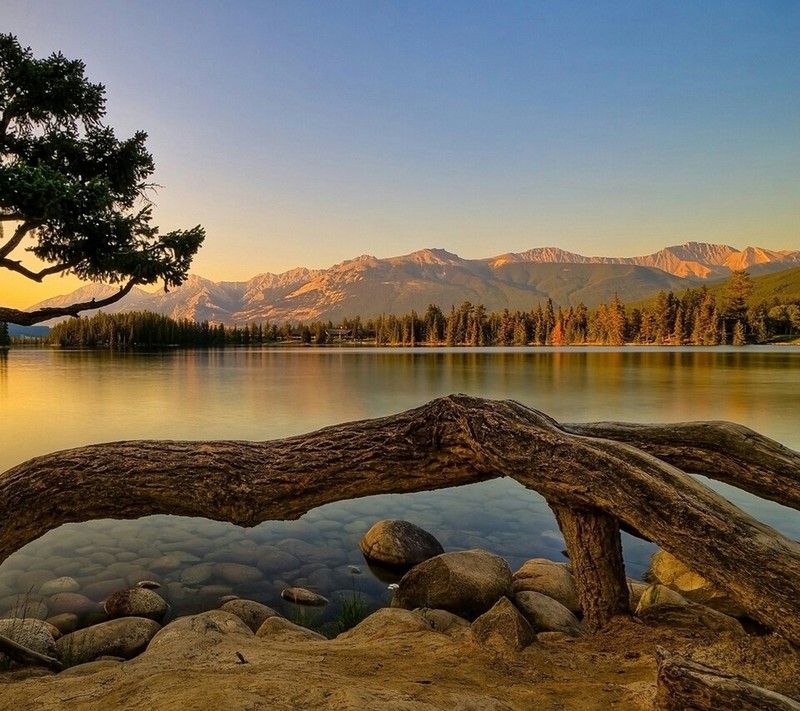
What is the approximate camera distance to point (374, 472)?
5012 millimetres

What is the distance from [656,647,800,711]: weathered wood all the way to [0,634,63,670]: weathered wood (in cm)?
540

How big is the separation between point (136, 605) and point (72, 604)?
1140 mm

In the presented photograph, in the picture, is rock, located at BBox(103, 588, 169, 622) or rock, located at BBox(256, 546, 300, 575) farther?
rock, located at BBox(256, 546, 300, 575)

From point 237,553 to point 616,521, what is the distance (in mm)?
6844

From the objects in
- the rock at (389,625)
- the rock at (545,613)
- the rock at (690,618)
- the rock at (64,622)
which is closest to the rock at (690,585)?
the rock at (545,613)

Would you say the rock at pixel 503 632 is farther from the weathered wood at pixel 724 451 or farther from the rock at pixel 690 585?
the rock at pixel 690 585

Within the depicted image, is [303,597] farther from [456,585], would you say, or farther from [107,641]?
[107,641]

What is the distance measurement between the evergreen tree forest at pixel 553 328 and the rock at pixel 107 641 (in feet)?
464

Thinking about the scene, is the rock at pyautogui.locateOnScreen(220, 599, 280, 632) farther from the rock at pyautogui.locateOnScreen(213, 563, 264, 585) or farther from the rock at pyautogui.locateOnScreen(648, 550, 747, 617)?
the rock at pyautogui.locateOnScreen(648, 550, 747, 617)

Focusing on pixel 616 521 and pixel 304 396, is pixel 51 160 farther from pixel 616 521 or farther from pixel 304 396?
pixel 304 396

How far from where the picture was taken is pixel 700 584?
7.13 m

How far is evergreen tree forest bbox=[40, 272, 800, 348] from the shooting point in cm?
13562

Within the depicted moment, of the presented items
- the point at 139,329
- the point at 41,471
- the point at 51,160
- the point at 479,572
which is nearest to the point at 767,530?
the point at 479,572

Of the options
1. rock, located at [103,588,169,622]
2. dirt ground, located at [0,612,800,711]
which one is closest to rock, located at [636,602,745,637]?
dirt ground, located at [0,612,800,711]
